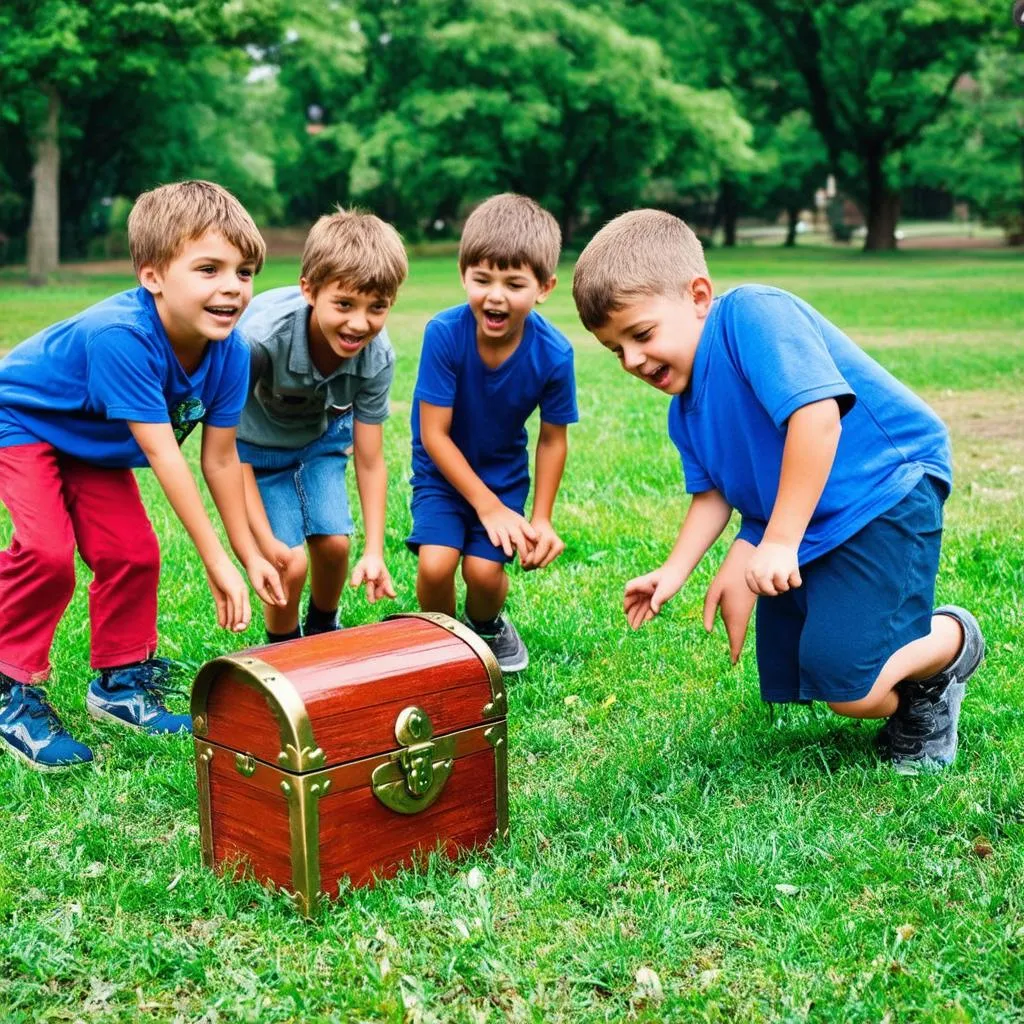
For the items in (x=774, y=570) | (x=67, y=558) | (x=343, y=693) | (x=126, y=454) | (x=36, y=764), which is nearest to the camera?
(x=343, y=693)

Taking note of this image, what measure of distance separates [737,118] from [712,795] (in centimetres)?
3708

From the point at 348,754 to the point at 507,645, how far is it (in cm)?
172

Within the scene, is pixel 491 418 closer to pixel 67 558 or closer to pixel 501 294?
pixel 501 294

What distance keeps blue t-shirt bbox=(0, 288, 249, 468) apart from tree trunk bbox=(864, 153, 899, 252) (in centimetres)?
3955

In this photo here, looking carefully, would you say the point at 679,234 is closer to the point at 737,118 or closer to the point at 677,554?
the point at 677,554

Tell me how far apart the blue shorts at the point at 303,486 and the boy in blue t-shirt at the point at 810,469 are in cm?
151

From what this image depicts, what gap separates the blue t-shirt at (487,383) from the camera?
4.18m

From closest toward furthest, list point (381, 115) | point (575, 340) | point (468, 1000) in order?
1. point (468, 1000)
2. point (575, 340)
3. point (381, 115)

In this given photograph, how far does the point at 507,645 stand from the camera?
4.38 meters

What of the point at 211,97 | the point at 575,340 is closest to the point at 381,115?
the point at 211,97

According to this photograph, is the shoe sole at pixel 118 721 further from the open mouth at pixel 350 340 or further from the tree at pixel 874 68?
the tree at pixel 874 68

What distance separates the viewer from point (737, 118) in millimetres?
37906

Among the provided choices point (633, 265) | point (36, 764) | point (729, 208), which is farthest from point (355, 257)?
point (729, 208)

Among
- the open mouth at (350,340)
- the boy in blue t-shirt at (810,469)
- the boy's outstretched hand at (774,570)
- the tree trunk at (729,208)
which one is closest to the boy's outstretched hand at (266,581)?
the open mouth at (350,340)
